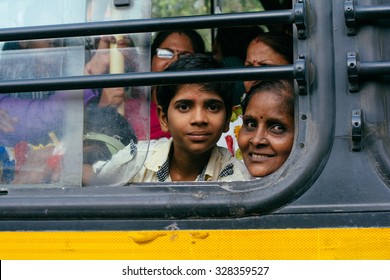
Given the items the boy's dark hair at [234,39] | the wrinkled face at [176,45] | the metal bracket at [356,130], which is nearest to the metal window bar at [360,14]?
the metal bracket at [356,130]

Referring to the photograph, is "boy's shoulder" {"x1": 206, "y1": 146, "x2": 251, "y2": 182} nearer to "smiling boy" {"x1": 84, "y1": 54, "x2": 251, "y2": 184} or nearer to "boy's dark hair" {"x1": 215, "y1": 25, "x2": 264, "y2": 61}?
"smiling boy" {"x1": 84, "y1": 54, "x2": 251, "y2": 184}

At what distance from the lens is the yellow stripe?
6.37 feet

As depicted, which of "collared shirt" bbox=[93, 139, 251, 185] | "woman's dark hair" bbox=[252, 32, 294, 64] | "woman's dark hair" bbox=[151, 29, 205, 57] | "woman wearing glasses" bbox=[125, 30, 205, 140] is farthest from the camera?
"woman's dark hair" bbox=[151, 29, 205, 57]

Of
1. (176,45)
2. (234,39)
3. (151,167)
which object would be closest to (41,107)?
(151,167)

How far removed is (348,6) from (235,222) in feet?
2.02

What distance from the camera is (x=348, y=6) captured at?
2.02 meters

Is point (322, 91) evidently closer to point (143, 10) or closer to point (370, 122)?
point (370, 122)

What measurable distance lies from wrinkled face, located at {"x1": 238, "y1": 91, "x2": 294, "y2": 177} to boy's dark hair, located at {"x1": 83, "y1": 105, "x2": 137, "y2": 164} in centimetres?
35

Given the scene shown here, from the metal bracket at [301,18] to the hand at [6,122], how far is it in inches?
33.6

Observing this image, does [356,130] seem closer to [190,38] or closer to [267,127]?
[267,127]

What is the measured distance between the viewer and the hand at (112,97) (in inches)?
88.7

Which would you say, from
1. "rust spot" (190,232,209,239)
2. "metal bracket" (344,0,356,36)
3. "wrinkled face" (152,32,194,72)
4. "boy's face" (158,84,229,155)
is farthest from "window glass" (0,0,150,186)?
"wrinkled face" (152,32,194,72)

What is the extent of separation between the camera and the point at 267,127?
7.70ft

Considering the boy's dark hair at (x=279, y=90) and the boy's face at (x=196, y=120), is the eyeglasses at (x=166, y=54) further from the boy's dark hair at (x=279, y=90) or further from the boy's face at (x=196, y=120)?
the boy's dark hair at (x=279, y=90)
